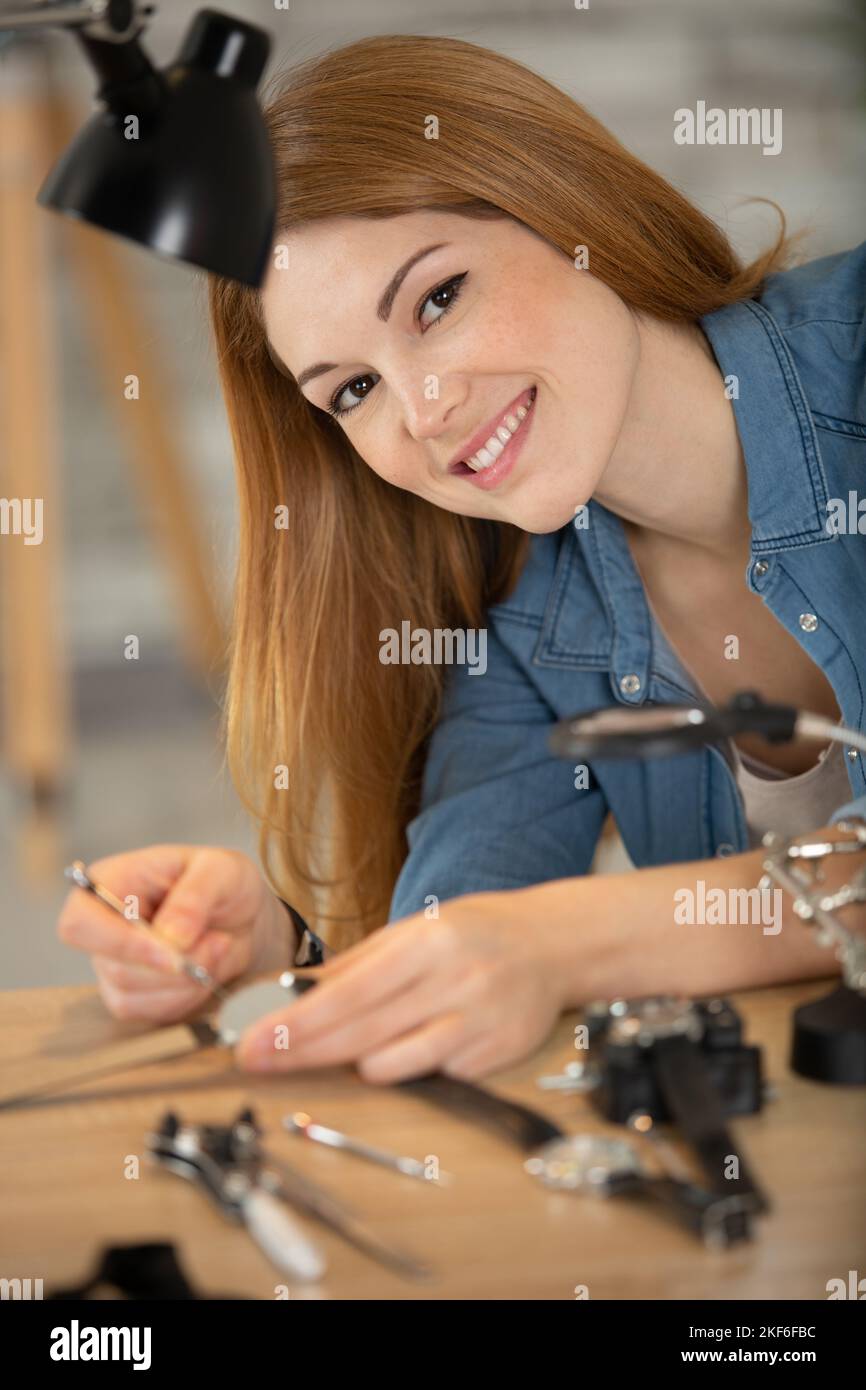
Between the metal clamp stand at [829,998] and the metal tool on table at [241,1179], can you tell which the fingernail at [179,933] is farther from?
the metal clamp stand at [829,998]

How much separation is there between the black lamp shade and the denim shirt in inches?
20.8

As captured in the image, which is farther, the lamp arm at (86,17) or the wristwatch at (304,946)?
the wristwatch at (304,946)

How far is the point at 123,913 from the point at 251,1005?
9 centimetres

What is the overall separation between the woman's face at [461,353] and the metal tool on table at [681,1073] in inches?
17.8

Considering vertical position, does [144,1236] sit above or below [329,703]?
below

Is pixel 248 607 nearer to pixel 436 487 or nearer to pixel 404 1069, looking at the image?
pixel 436 487

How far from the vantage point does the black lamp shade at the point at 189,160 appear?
637 millimetres

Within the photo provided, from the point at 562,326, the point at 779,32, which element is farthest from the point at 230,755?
the point at 779,32

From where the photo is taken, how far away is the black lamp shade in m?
0.64

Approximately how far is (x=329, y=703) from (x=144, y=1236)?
2.12 ft

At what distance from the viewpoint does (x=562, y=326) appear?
3.27 ft

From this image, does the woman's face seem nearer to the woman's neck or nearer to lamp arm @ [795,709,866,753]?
the woman's neck

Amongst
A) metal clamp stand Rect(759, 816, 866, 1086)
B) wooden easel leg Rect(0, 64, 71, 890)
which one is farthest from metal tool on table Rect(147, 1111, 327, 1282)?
wooden easel leg Rect(0, 64, 71, 890)

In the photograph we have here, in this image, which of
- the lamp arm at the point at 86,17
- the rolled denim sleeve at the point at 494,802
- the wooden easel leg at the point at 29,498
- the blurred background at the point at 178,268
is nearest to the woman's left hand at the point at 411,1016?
the rolled denim sleeve at the point at 494,802
